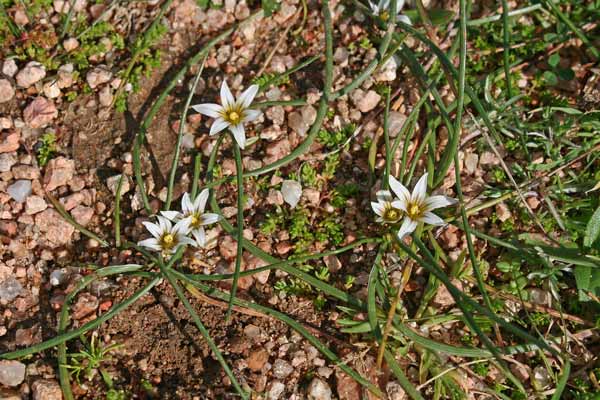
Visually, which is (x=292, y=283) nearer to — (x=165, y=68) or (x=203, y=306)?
(x=203, y=306)

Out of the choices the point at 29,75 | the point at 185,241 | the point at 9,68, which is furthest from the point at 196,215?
the point at 9,68

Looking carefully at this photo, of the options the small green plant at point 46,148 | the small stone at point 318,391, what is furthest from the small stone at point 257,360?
the small green plant at point 46,148

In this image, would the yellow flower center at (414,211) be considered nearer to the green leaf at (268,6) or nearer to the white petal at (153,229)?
the white petal at (153,229)

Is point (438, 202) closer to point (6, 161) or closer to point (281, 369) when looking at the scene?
point (281, 369)

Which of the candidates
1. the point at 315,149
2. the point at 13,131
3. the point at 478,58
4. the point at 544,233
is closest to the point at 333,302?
the point at 315,149

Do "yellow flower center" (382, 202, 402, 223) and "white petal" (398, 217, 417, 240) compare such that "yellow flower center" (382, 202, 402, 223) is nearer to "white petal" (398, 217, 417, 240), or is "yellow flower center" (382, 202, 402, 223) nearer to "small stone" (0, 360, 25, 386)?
"white petal" (398, 217, 417, 240)

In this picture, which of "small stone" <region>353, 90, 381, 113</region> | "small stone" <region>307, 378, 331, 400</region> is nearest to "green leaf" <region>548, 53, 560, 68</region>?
"small stone" <region>353, 90, 381, 113</region>
